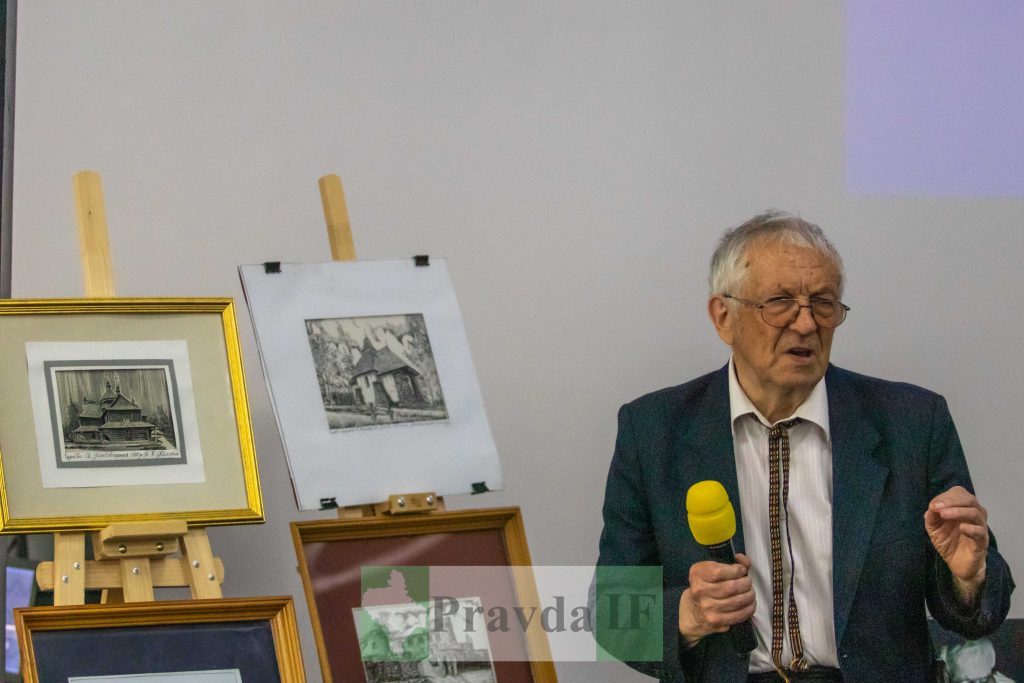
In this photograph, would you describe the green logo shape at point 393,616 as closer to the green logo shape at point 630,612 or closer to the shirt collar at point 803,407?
the green logo shape at point 630,612

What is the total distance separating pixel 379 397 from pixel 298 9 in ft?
3.02

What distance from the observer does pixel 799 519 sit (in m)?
2.63

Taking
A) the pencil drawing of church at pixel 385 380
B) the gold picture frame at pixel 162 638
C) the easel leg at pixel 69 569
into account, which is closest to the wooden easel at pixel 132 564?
the easel leg at pixel 69 569

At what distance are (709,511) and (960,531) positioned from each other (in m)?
0.46

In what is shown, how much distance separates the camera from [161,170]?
306 centimetres

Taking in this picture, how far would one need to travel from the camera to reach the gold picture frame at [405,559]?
251 cm

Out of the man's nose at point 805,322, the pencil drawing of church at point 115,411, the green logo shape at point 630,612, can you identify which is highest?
the pencil drawing of church at point 115,411

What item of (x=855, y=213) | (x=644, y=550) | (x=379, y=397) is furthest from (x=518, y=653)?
(x=855, y=213)

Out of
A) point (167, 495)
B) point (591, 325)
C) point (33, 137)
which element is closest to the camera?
point (167, 495)

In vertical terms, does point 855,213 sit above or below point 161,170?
below

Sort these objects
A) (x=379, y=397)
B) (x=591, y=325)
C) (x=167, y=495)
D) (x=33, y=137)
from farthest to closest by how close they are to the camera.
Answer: (x=591, y=325), (x=33, y=137), (x=379, y=397), (x=167, y=495)

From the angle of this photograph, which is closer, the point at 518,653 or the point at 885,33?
the point at 518,653

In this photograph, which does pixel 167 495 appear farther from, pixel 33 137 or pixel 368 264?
pixel 33 137

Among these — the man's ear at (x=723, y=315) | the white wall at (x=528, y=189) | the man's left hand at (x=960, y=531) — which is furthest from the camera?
the white wall at (x=528, y=189)
